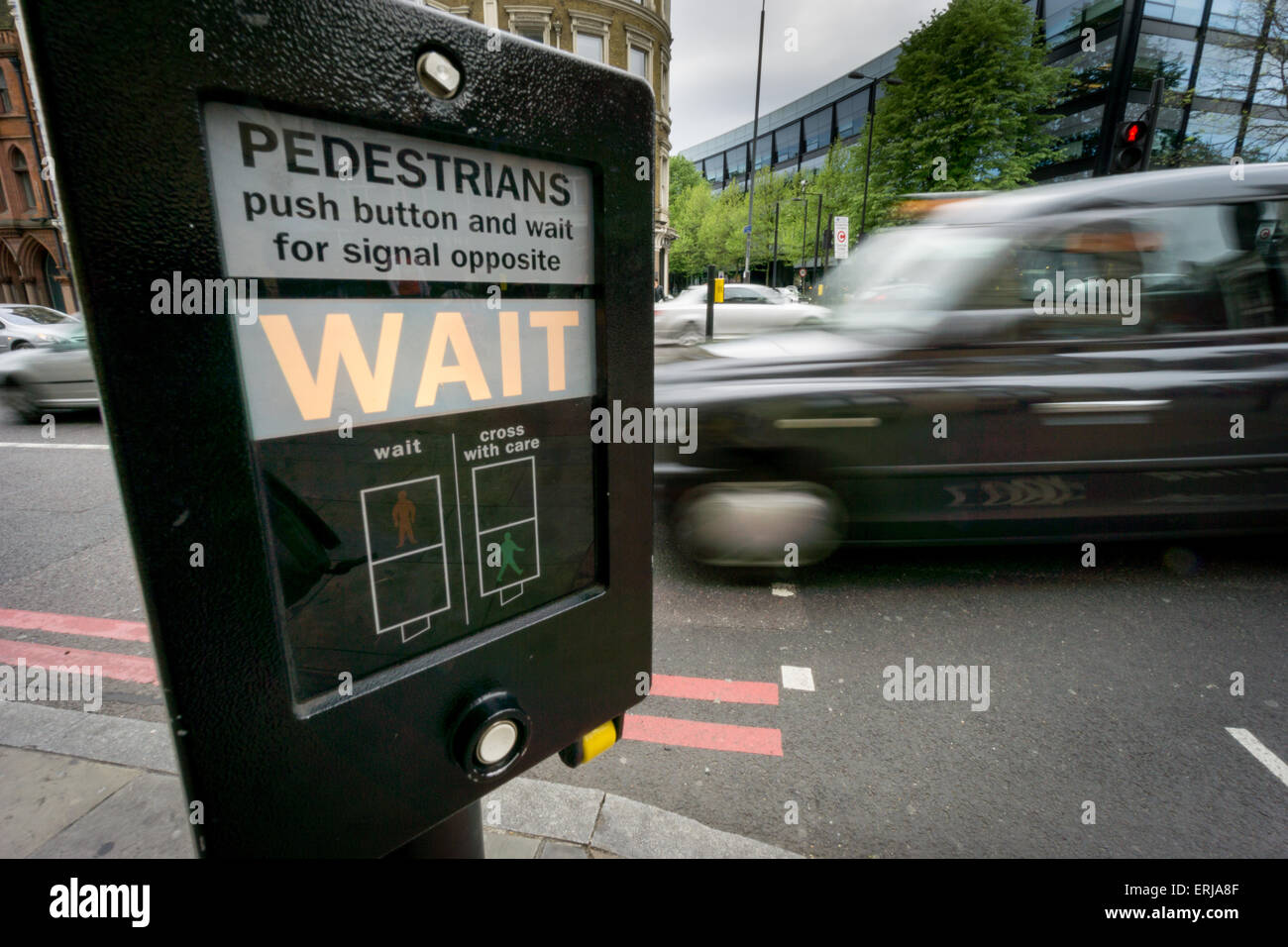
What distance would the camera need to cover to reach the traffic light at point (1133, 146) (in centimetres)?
751

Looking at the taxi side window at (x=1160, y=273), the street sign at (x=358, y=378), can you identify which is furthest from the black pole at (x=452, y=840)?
the taxi side window at (x=1160, y=273)

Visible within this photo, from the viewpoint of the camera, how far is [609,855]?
5.97 feet

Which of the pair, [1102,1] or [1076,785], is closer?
[1076,785]

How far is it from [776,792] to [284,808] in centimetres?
189

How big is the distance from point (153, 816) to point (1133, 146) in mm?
10524

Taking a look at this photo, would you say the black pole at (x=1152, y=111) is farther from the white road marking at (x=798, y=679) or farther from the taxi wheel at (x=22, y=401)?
the taxi wheel at (x=22, y=401)

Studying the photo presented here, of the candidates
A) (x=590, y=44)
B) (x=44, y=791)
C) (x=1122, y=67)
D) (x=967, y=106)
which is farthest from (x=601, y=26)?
(x=44, y=791)

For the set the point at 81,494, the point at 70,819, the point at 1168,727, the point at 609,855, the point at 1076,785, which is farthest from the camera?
the point at 81,494

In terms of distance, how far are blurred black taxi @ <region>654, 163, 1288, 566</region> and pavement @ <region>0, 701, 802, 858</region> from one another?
176 cm

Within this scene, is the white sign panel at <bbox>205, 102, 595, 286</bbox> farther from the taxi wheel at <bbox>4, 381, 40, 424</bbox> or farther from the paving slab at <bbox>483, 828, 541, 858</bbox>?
the taxi wheel at <bbox>4, 381, 40, 424</bbox>

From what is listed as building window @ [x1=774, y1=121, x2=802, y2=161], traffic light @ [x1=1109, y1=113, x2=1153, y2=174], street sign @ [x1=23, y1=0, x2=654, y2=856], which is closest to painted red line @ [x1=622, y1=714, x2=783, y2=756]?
street sign @ [x1=23, y1=0, x2=654, y2=856]

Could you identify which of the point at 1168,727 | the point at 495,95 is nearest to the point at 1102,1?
the point at 1168,727
